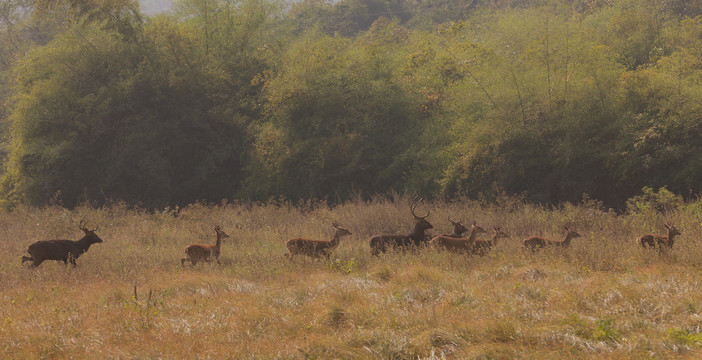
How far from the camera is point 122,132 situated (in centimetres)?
1950

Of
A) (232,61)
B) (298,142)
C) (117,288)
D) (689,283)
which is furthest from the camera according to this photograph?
(232,61)

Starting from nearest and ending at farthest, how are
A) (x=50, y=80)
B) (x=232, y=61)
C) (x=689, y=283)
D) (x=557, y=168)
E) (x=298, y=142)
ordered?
(x=689, y=283) → (x=557, y=168) → (x=298, y=142) → (x=50, y=80) → (x=232, y=61)

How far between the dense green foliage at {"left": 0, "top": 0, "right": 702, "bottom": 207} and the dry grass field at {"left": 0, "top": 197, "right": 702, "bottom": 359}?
123 inches

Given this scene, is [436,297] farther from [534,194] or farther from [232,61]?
[232,61]

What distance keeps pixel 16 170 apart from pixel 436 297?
1886cm

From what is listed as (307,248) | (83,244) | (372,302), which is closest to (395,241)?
(307,248)

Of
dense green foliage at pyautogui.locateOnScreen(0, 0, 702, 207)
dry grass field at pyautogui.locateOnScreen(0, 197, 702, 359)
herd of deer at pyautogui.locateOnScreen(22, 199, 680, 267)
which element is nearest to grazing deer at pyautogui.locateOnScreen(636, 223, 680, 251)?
herd of deer at pyautogui.locateOnScreen(22, 199, 680, 267)

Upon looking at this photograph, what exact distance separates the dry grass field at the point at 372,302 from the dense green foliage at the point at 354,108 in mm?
3119

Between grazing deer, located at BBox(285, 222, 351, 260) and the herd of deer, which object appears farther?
grazing deer, located at BBox(285, 222, 351, 260)

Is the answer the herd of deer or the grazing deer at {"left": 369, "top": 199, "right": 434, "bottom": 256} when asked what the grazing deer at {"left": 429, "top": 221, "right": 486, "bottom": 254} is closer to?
the herd of deer

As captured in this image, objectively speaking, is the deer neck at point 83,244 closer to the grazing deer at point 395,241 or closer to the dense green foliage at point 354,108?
the grazing deer at point 395,241

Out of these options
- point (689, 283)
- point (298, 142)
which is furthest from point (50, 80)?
point (689, 283)

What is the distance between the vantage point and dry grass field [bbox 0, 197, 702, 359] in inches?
191

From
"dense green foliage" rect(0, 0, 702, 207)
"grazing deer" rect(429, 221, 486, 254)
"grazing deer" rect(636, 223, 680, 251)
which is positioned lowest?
"grazing deer" rect(429, 221, 486, 254)
